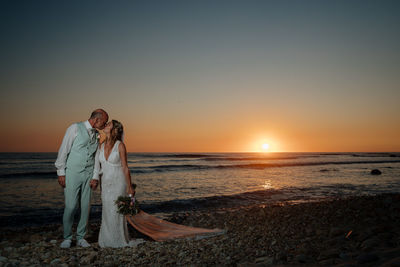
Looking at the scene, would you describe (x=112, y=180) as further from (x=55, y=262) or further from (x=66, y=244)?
(x=55, y=262)

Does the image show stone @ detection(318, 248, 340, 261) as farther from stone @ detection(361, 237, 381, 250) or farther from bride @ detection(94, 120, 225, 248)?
bride @ detection(94, 120, 225, 248)

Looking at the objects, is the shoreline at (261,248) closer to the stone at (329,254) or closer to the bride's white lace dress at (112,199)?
the stone at (329,254)

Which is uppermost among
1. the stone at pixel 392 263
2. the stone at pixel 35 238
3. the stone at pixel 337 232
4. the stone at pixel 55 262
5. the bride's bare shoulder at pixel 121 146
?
the bride's bare shoulder at pixel 121 146

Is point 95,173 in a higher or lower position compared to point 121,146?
lower

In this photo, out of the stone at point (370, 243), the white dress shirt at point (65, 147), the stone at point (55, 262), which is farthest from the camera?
the white dress shirt at point (65, 147)

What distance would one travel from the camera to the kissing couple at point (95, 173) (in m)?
4.86

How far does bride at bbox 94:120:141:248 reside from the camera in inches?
195

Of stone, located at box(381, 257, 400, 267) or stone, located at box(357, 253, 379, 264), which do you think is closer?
stone, located at box(381, 257, 400, 267)

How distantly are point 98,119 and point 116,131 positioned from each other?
41cm

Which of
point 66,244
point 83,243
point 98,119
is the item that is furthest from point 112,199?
point 98,119

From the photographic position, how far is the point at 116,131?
5.01 meters

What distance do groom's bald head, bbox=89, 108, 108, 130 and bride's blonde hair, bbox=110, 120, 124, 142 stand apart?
20 centimetres

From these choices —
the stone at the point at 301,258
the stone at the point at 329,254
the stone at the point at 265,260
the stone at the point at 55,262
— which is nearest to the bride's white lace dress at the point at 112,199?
the stone at the point at 55,262

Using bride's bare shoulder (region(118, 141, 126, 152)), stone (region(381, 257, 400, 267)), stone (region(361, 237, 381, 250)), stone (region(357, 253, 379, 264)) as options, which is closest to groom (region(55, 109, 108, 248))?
bride's bare shoulder (region(118, 141, 126, 152))
